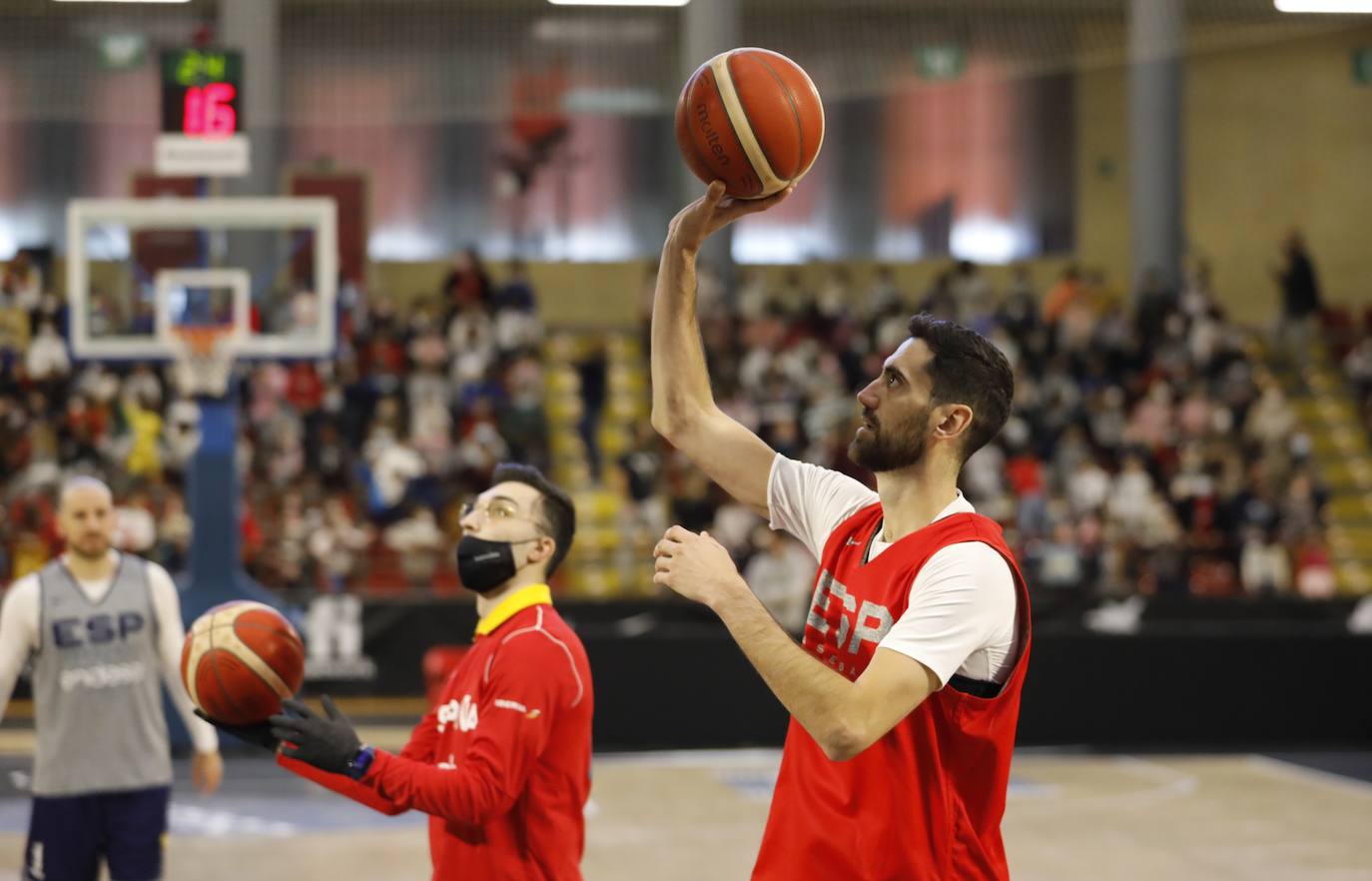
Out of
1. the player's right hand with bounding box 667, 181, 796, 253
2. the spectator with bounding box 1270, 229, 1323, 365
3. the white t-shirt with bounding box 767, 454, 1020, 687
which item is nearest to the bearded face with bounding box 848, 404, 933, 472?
the white t-shirt with bounding box 767, 454, 1020, 687

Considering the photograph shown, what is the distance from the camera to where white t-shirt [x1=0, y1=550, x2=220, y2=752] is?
5.64 meters

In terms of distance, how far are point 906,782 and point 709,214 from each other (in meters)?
1.30

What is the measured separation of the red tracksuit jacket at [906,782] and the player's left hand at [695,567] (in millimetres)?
345

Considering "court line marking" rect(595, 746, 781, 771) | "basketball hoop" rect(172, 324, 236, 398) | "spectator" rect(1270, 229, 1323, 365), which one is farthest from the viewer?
"spectator" rect(1270, 229, 1323, 365)

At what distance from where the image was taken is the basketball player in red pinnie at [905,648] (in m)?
2.89

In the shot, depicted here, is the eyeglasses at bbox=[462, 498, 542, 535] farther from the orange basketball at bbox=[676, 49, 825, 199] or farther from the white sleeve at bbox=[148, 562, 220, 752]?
the white sleeve at bbox=[148, 562, 220, 752]

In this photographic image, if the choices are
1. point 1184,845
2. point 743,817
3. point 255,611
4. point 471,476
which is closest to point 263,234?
point 471,476

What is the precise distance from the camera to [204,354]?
468 inches

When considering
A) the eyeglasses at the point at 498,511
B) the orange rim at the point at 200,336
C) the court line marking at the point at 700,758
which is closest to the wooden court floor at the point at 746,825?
the court line marking at the point at 700,758

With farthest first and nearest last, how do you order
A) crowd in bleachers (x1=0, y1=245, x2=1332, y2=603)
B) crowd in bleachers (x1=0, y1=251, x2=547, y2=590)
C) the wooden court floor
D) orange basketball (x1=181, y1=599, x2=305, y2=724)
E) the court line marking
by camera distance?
crowd in bleachers (x1=0, y1=245, x2=1332, y2=603), crowd in bleachers (x1=0, y1=251, x2=547, y2=590), the court line marking, the wooden court floor, orange basketball (x1=181, y1=599, x2=305, y2=724)

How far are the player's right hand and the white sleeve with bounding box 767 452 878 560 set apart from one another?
518 millimetres

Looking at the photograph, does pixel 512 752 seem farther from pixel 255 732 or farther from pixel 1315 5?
pixel 1315 5

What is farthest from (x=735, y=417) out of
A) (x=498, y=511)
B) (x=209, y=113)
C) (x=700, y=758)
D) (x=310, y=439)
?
(x=498, y=511)

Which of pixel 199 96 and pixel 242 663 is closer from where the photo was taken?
pixel 242 663
